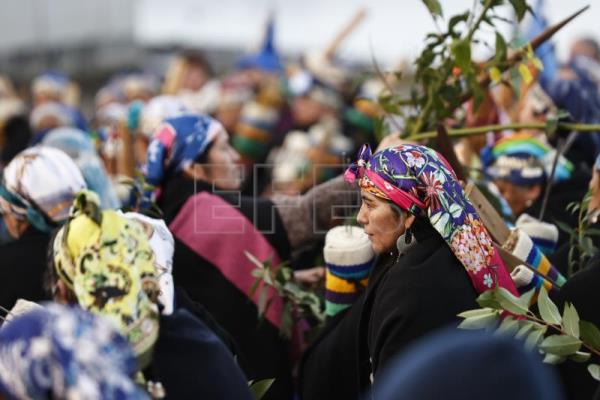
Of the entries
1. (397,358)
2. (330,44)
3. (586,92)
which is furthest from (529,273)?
(330,44)

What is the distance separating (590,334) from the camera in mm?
3412

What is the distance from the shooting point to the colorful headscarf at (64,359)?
2.25 metres

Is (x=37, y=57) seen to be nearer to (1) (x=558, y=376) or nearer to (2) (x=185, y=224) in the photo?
(2) (x=185, y=224)

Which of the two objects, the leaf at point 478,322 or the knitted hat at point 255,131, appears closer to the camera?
the leaf at point 478,322

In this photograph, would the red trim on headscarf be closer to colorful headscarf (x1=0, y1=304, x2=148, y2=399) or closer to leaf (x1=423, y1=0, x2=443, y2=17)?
leaf (x1=423, y1=0, x2=443, y2=17)

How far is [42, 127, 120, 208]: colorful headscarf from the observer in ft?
18.2

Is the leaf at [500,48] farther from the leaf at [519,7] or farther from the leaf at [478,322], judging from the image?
the leaf at [478,322]

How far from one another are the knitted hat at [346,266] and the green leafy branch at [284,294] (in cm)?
27

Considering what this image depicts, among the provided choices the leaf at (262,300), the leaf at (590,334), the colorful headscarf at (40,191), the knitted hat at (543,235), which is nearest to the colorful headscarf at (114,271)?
the leaf at (590,334)

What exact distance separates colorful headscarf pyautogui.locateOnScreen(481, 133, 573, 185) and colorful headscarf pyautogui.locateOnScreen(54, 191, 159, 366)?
329 centimetres

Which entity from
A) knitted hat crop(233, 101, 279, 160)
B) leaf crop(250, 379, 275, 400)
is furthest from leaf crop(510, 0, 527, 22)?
knitted hat crop(233, 101, 279, 160)

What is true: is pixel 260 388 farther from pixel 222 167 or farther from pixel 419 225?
pixel 222 167

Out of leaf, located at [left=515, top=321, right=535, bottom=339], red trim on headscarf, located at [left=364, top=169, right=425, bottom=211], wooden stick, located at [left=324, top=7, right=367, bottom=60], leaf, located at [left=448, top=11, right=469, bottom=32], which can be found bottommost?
wooden stick, located at [left=324, top=7, right=367, bottom=60]

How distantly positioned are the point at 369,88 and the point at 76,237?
8.41 m
